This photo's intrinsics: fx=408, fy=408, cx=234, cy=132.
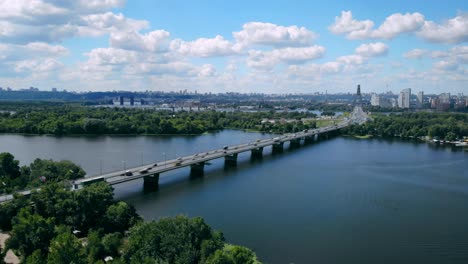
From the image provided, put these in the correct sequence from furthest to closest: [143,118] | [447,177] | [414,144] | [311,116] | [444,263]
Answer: [311,116]
[143,118]
[414,144]
[447,177]
[444,263]

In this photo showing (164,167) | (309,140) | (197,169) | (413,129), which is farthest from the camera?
(413,129)

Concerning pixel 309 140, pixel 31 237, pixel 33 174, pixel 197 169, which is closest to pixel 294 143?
pixel 309 140

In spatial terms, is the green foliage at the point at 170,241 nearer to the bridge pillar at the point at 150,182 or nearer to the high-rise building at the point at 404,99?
the bridge pillar at the point at 150,182

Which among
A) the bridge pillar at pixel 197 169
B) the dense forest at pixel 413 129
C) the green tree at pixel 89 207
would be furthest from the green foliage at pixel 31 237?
the dense forest at pixel 413 129

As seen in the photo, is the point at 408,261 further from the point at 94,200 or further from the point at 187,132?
the point at 187,132

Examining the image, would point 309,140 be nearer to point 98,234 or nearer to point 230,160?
point 230,160

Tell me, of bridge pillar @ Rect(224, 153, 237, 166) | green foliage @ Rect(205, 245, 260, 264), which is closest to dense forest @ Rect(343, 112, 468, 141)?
bridge pillar @ Rect(224, 153, 237, 166)

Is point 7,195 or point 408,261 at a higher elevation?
point 7,195

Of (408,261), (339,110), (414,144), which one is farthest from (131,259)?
(339,110)
